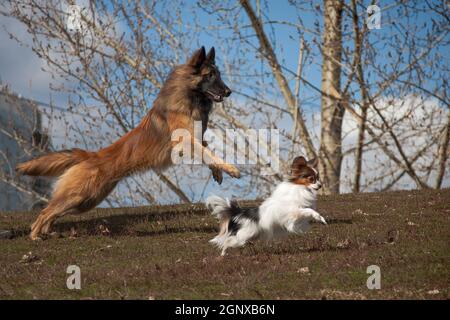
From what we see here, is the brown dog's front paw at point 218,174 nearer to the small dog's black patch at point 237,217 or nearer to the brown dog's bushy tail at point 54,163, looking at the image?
the small dog's black patch at point 237,217

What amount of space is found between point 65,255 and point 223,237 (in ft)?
9.21

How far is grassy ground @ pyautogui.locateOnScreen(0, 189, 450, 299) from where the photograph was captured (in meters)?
6.71

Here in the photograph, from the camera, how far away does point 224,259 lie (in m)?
8.23

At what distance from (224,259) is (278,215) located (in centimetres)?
97

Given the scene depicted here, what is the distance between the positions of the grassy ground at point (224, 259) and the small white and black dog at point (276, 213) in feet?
1.09

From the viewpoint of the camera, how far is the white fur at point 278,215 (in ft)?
27.1

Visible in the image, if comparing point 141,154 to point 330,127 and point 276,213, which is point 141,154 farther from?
point 330,127

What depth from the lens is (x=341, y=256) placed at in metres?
8.30

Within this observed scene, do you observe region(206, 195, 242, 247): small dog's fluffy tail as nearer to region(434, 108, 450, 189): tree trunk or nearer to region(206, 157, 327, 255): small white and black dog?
region(206, 157, 327, 255): small white and black dog

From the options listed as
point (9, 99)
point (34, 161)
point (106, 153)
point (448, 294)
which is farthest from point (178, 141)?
point (9, 99)

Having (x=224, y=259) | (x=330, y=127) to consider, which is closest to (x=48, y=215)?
(x=224, y=259)

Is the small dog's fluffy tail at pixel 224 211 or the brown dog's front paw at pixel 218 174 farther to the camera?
the brown dog's front paw at pixel 218 174

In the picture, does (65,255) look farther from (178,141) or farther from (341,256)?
(341,256)

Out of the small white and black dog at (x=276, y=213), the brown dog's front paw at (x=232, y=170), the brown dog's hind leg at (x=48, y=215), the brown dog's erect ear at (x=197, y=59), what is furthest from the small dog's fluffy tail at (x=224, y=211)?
the brown dog's erect ear at (x=197, y=59)
